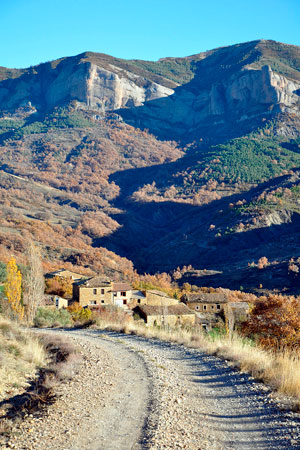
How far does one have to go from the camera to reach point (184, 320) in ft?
158

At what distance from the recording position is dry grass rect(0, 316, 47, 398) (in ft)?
35.7

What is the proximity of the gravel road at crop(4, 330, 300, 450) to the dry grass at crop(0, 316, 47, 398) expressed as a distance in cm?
142

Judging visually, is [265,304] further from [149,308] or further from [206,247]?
[206,247]

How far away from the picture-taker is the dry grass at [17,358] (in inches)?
428

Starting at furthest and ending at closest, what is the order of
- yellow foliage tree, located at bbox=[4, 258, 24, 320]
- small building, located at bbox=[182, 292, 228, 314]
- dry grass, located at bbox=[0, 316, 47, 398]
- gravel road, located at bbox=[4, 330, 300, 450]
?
small building, located at bbox=[182, 292, 228, 314], yellow foliage tree, located at bbox=[4, 258, 24, 320], dry grass, located at bbox=[0, 316, 47, 398], gravel road, located at bbox=[4, 330, 300, 450]

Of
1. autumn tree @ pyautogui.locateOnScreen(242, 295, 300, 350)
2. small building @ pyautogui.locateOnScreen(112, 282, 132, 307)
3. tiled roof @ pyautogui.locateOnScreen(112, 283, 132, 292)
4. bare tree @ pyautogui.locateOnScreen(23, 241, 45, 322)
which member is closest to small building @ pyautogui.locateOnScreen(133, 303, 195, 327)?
small building @ pyautogui.locateOnScreen(112, 282, 132, 307)

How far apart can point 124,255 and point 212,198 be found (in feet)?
165

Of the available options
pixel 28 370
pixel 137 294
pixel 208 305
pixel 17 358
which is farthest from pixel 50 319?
pixel 208 305

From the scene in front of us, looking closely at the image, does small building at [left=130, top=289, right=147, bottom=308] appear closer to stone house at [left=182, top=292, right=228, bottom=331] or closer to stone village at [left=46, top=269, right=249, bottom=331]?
stone village at [left=46, top=269, right=249, bottom=331]

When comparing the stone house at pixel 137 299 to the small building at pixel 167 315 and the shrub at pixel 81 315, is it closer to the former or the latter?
the small building at pixel 167 315

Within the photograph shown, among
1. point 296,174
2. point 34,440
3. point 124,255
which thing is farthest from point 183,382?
point 296,174

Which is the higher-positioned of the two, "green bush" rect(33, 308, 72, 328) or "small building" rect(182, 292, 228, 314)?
"green bush" rect(33, 308, 72, 328)

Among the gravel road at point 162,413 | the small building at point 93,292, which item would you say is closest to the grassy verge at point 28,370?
the gravel road at point 162,413

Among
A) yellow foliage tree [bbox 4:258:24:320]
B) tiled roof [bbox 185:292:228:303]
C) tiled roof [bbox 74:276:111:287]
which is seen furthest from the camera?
tiled roof [bbox 185:292:228:303]
